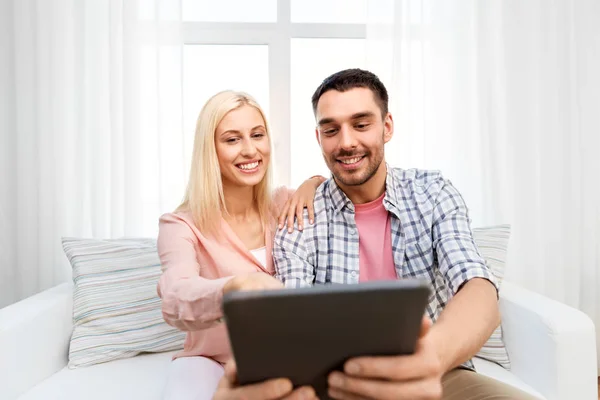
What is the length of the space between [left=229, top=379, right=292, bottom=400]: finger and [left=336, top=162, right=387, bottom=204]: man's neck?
2.93 ft

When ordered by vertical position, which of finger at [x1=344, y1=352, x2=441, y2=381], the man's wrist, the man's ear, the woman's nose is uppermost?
the man's ear

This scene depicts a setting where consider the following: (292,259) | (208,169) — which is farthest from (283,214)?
(208,169)

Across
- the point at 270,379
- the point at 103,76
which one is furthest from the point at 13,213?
the point at 270,379

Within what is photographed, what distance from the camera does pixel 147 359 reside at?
166cm

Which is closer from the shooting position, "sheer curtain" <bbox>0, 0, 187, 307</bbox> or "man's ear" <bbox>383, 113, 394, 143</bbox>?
"man's ear" <bbox>383, 113, 394, 143</bbox>

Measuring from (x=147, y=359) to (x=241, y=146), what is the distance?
0.81m

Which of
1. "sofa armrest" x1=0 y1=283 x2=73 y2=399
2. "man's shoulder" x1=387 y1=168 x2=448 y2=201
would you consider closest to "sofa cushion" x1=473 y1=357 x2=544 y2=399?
"man's shoulder" x1=387 y1=168 x2=448 y2=201

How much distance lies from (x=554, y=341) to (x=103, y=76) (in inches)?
78.3

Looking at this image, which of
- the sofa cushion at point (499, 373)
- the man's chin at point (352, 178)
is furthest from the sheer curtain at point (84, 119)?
the sofa cushion at point (499, 373)

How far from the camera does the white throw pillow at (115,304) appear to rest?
1636 millimetres

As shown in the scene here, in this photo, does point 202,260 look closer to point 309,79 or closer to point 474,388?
point 474,388

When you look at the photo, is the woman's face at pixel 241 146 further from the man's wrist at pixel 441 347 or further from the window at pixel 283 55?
the window at pixel 283 55

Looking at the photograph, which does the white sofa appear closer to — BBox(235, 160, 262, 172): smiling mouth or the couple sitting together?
the couple sitting together

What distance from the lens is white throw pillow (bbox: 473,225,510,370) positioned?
5.10ft
